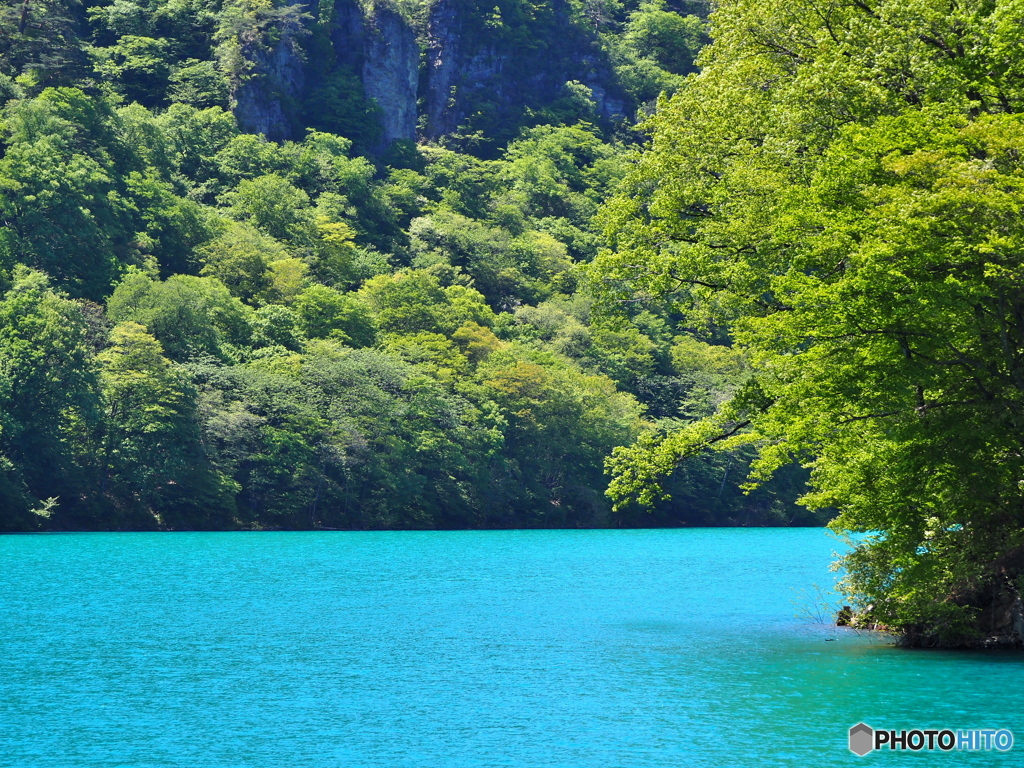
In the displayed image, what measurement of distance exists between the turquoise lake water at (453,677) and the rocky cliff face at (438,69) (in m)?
95.1

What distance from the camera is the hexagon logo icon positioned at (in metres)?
16.5

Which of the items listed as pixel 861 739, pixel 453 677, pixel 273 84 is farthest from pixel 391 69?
pixel 861 739

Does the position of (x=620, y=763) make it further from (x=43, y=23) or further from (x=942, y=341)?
(x=43, y=23)

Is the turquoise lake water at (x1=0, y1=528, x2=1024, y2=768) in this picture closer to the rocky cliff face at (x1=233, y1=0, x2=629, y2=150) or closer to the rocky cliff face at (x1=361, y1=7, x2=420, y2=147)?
the rocky cliff face at (x1=233, y1=0, x2=629, y2=150)

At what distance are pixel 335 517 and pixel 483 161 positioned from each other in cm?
7006

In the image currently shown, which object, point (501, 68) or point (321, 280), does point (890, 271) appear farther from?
point (501, 68)

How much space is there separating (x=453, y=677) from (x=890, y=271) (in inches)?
398

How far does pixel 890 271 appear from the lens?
20.8 m

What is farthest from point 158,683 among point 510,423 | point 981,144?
point 510,423

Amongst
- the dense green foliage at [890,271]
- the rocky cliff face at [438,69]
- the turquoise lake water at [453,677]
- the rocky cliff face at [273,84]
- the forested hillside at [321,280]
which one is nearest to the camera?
the turquoise lake water at [453,677]

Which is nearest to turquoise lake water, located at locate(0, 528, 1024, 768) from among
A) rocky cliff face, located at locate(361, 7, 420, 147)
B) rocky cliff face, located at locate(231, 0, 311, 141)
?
rocky cliff face, located at locate(231, 0, 311, 141)

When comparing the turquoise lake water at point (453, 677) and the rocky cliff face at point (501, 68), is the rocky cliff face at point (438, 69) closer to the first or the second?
the rocky cliff face at point (501, 68)

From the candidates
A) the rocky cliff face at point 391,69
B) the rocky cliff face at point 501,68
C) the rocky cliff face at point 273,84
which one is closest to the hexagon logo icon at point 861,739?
the rocky cliff face at point 273,84

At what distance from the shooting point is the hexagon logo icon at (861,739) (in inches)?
649
